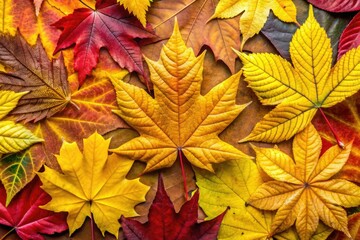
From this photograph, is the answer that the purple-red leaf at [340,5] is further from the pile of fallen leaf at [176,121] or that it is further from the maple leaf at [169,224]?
the maple leaf at [169,224]

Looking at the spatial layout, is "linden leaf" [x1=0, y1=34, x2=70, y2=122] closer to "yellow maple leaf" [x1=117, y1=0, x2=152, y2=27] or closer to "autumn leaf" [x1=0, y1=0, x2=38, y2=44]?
"autumn leaf" [x1=0, y1=0, x2=38, y2=44]

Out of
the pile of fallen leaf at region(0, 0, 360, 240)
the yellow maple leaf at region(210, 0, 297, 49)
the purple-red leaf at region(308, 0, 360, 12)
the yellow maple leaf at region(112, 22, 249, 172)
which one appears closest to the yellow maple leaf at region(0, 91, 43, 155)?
the pile of fallen leaf at region(0, 0, 360, 240)

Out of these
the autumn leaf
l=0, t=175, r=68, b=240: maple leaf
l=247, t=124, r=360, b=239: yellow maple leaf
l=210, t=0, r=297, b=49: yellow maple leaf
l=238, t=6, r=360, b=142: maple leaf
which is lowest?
l=0, t=175, r=68, b=240: maple leaf

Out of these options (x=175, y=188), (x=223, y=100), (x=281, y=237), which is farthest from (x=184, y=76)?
(x=281, y=237)

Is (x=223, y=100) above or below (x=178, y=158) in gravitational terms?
above

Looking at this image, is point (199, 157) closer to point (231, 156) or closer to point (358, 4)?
point (231, 156)

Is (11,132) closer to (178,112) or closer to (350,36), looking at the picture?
(178,112)
